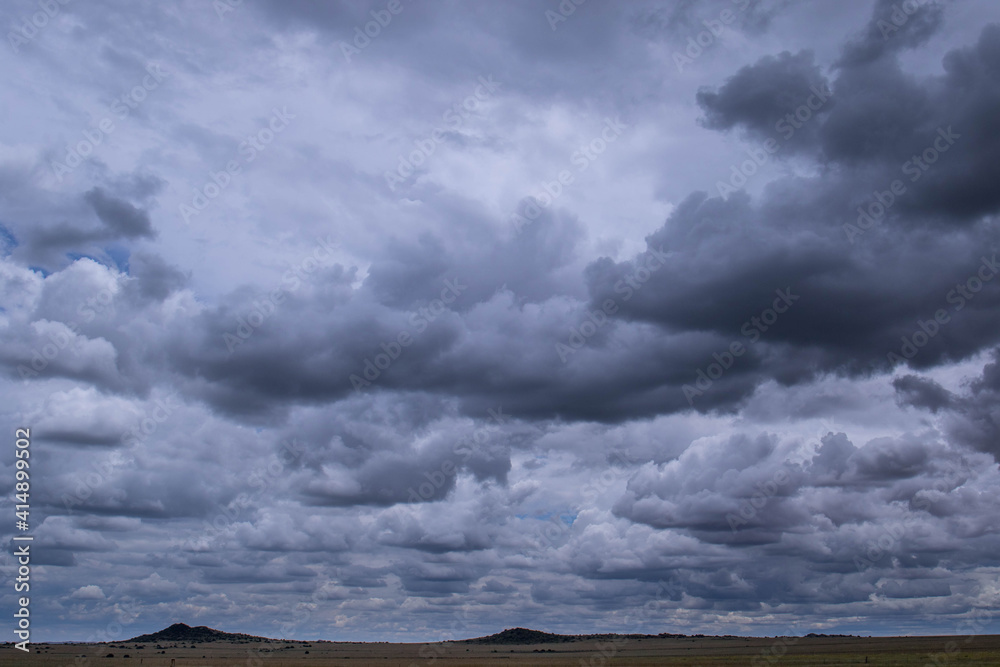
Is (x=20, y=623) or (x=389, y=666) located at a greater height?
(x=20, y=623)

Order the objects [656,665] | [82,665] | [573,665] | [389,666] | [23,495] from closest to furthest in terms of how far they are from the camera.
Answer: [23,495] < [656,665] < [82,665] < [389,666] < [573,665]

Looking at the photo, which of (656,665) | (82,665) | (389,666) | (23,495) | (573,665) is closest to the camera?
(23,495)

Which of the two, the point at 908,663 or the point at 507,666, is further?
the point at 507,666

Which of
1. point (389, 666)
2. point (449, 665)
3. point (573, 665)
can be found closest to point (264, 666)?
point (389, 666)

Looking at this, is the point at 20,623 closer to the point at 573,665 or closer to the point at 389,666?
the point at 389,666

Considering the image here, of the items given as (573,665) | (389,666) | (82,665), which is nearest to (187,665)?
(82,665)

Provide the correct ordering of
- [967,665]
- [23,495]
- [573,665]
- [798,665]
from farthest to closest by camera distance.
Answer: [573,665] < [798,665] < [967,665] < [23,495]

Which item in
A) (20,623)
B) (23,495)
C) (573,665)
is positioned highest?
(23,495)

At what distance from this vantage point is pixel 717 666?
504 feet

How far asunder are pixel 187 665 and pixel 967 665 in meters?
154

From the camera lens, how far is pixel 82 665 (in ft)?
576

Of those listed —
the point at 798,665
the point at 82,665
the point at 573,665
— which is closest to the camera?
the point at 798,665

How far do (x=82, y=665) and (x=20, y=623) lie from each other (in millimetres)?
137394

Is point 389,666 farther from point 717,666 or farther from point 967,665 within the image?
point 967,665
